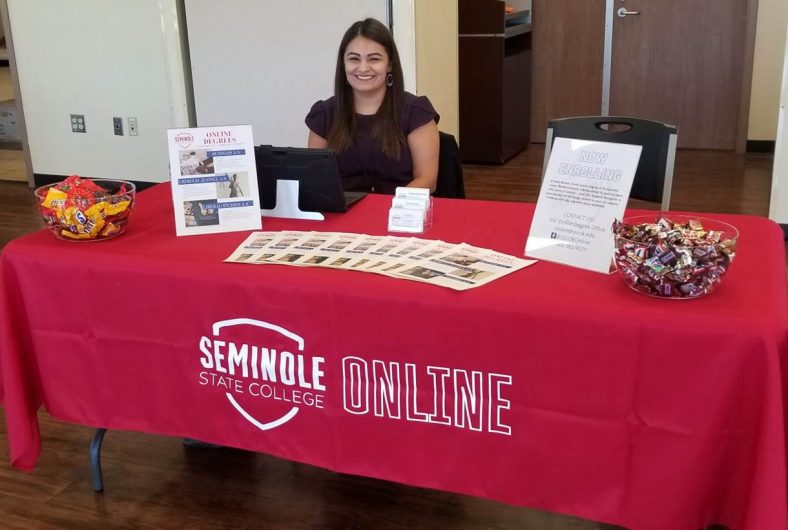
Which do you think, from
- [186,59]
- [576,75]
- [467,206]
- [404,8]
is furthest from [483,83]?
[467,206]

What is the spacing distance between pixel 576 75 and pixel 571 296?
5.35 m

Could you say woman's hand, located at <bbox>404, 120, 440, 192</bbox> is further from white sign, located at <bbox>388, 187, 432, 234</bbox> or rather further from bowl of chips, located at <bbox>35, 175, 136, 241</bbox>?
bowl of chips, located at <bbox>35, 175, 136, 241</bbox>

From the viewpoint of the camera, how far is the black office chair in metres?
2.36

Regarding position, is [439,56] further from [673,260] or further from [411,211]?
[673,260]

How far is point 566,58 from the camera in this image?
21.6 ft

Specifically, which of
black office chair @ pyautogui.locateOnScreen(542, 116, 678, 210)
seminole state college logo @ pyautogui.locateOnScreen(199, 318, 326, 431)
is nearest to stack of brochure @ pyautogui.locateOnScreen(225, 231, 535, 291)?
seminole state college logo @ pyautogui.locateOnScreen(199, 318, 326, 431)

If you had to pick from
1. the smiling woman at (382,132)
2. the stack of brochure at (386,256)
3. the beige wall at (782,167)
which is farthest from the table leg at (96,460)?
the beige wall at (782,167)

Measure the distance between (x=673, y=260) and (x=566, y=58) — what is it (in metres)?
5.38

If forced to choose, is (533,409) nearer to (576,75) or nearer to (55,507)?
(55,507)

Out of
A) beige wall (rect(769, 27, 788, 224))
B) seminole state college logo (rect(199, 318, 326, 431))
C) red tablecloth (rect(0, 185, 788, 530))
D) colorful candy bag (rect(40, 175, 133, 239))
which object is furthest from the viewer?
beige wall (rect(769, 27, 788, 224))

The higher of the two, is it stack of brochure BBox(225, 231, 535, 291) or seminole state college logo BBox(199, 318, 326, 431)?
stack of brochure BBox(225, 231, 535, 291)

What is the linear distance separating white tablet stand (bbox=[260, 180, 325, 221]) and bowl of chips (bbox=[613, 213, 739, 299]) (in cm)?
86

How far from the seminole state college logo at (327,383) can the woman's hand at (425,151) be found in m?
1.07

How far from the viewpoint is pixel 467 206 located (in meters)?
2.25
